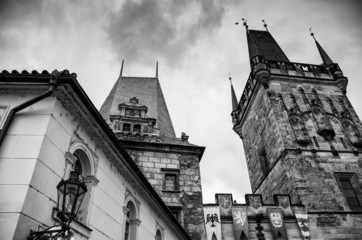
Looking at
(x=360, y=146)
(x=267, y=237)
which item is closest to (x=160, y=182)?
(x=267, y=237)

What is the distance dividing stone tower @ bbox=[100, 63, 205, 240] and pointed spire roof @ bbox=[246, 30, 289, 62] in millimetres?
11067

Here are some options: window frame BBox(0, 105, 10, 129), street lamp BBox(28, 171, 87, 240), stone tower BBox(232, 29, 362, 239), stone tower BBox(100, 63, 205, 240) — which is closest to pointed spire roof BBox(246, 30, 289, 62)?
stone tower BBox(232, 29, 362, 239)

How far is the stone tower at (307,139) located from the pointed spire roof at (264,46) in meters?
Answer: 0.13

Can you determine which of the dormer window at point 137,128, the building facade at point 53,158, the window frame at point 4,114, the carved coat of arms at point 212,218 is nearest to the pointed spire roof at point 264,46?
the dormer window at point 137,128

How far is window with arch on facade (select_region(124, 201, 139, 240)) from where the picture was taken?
711 cm

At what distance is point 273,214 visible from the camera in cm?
1337

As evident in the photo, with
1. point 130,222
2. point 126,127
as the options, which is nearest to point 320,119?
point 126,127

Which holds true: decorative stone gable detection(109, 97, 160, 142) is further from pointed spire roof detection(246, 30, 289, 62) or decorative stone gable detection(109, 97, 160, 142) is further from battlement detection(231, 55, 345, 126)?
pointed spire roof detection(246, 30, 289, 62)

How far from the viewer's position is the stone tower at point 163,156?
1290cm

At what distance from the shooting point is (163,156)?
14445 mm

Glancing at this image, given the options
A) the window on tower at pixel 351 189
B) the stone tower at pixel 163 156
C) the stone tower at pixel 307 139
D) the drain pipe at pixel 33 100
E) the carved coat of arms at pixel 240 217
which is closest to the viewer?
the drain pipe at pixel 33 100

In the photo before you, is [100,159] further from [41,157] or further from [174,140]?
[174,140]

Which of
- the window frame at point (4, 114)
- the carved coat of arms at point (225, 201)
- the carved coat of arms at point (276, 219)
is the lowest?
the window frame at point (4, 114)

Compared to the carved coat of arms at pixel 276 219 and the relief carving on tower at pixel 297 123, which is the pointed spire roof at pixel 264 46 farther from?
the carved coat of arms at pixel 276 219
